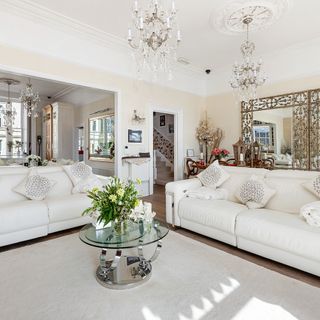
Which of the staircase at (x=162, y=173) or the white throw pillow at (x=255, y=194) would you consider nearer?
the white throw pillow at (x=255, y=194)

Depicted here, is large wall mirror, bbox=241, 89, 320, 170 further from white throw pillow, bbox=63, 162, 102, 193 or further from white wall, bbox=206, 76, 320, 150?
white throw pillow, bbox=63, 162, 102, 193

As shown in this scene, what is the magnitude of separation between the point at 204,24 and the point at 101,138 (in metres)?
4.51

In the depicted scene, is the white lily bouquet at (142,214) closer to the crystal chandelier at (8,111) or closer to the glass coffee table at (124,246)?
the glass coffee table at (124,246)

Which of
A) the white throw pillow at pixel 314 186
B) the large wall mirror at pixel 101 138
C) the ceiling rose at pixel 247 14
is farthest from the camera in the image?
the large wall mirror at pixel 101 138

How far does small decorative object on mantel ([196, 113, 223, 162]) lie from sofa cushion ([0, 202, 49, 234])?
4787 mm

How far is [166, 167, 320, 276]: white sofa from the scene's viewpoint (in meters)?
2.13

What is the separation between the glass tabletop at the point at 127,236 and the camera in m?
1.87

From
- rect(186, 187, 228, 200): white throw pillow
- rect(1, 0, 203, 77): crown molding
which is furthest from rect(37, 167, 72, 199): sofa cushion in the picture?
rect(1, 0, 203, 77): crown molding

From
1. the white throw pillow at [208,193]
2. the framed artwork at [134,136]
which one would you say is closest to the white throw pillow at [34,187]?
the white throw pillow at [208,193]

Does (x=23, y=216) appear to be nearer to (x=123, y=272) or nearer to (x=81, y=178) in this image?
(x=81, y=178)

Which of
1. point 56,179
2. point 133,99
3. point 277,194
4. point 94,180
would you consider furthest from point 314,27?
point 56,179

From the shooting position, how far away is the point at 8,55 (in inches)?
142

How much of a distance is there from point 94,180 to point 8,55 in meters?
2.38

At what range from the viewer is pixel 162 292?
1.89 meters
